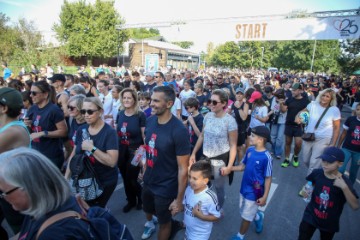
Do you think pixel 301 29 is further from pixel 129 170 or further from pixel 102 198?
pixel 102 198

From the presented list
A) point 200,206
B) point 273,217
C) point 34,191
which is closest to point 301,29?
point 273,217

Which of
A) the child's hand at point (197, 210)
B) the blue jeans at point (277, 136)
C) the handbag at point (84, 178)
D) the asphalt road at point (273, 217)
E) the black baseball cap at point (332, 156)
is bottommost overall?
the asphalt road at point (273, 217)

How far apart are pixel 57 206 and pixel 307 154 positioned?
483 cm

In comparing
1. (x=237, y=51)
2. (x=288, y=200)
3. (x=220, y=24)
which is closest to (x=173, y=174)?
(x=288, y=200)

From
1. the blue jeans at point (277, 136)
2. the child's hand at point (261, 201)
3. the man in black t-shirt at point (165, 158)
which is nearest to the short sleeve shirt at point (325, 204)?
the child's hand at point (261, 201)

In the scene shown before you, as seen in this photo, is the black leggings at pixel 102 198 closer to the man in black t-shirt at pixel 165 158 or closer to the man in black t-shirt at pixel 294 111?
the man in black t-shirt at pixel 165 158

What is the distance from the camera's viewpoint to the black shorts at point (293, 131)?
616 centimetres

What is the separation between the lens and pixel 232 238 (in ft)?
11.0

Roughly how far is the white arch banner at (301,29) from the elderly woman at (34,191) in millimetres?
14332

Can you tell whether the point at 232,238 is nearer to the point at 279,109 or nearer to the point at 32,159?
the point at 32,159

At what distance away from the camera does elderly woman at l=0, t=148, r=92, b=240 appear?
1243 millimetres

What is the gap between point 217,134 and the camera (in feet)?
11.5

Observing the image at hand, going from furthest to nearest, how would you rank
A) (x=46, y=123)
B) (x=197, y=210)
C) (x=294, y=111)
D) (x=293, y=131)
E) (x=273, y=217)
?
1. (x=293, y=131)
2. (x=294, y=111)
3. (x=273, y=217)
4. (x=46, y=123)
5. (x=197, y=210)

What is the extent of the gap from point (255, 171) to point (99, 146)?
1913 mm
